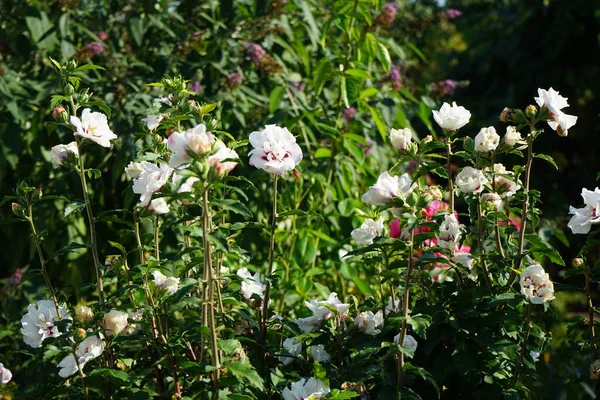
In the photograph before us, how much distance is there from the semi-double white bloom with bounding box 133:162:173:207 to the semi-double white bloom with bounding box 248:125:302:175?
0.14 meters

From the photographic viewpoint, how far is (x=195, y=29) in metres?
2.82

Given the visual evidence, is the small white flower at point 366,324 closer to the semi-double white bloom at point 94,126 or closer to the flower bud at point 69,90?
the semi-double white bloom at point 94,126

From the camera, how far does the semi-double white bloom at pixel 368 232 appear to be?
62.2 inches

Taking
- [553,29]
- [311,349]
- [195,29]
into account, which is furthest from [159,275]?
[553,29]

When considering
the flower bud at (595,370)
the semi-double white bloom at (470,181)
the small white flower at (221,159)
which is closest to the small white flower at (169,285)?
the small white flower at (221,159)

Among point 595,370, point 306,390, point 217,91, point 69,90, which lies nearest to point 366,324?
point 306,390

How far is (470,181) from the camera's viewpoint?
1.46 m

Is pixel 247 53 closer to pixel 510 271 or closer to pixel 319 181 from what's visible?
pixel 319 181

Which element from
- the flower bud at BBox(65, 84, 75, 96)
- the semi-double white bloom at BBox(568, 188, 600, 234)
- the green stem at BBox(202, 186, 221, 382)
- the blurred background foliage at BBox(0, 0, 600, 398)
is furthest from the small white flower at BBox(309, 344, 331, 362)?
the blurred background foliage at BBox(0, 0, 600, 398)

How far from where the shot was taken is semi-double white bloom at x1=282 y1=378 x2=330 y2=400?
137 cm

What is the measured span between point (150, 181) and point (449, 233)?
55 cm

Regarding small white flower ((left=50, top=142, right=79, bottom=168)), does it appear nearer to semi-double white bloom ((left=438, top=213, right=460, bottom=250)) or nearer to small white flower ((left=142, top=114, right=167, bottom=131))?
small white flower ((left=142, top=114, right=167, bottom=131))

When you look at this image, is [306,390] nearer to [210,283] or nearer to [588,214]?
[210,283]

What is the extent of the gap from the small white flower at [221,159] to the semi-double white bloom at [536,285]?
0.55 meters
